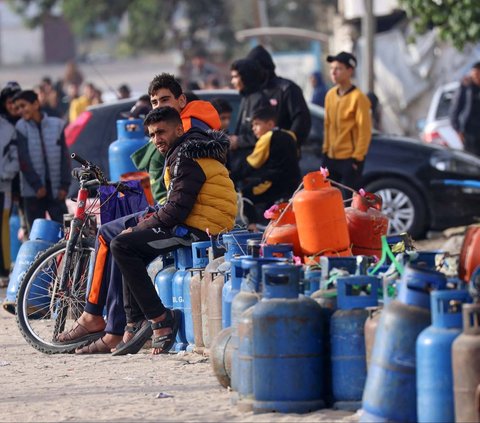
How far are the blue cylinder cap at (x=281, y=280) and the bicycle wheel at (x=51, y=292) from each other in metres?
3.40

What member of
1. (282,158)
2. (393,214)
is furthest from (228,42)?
(282,158)

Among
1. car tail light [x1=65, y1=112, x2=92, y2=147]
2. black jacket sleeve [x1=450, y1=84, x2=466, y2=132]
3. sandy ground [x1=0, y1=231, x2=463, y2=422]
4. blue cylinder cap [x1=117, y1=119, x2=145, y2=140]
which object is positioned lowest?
sandy ground [x1=0, y1=231, x2=463, y2=422]

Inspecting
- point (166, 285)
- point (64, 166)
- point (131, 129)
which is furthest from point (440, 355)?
point (64, 166)

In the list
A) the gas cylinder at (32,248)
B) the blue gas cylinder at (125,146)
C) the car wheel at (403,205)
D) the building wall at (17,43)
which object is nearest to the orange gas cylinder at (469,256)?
the gas cylinder at (32,248)

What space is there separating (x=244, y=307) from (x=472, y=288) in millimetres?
1400

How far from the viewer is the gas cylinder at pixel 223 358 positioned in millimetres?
8047

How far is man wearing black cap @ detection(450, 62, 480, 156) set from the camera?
2136 cm

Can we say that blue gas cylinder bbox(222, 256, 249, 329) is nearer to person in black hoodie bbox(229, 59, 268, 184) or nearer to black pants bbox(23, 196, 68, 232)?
person in black hoodie bbox(229, 59, 268, 184)

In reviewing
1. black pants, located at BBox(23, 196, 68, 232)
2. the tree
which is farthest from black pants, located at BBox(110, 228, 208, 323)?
the tree

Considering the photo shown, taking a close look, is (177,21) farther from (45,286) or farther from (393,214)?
(45,286)

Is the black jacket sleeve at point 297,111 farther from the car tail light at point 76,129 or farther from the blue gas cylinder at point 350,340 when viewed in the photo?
the blue gas cylinder at point 350,340

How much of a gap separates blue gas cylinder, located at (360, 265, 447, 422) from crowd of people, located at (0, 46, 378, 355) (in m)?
2.99

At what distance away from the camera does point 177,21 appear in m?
61.0

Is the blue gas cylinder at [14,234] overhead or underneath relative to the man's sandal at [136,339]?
overhead
